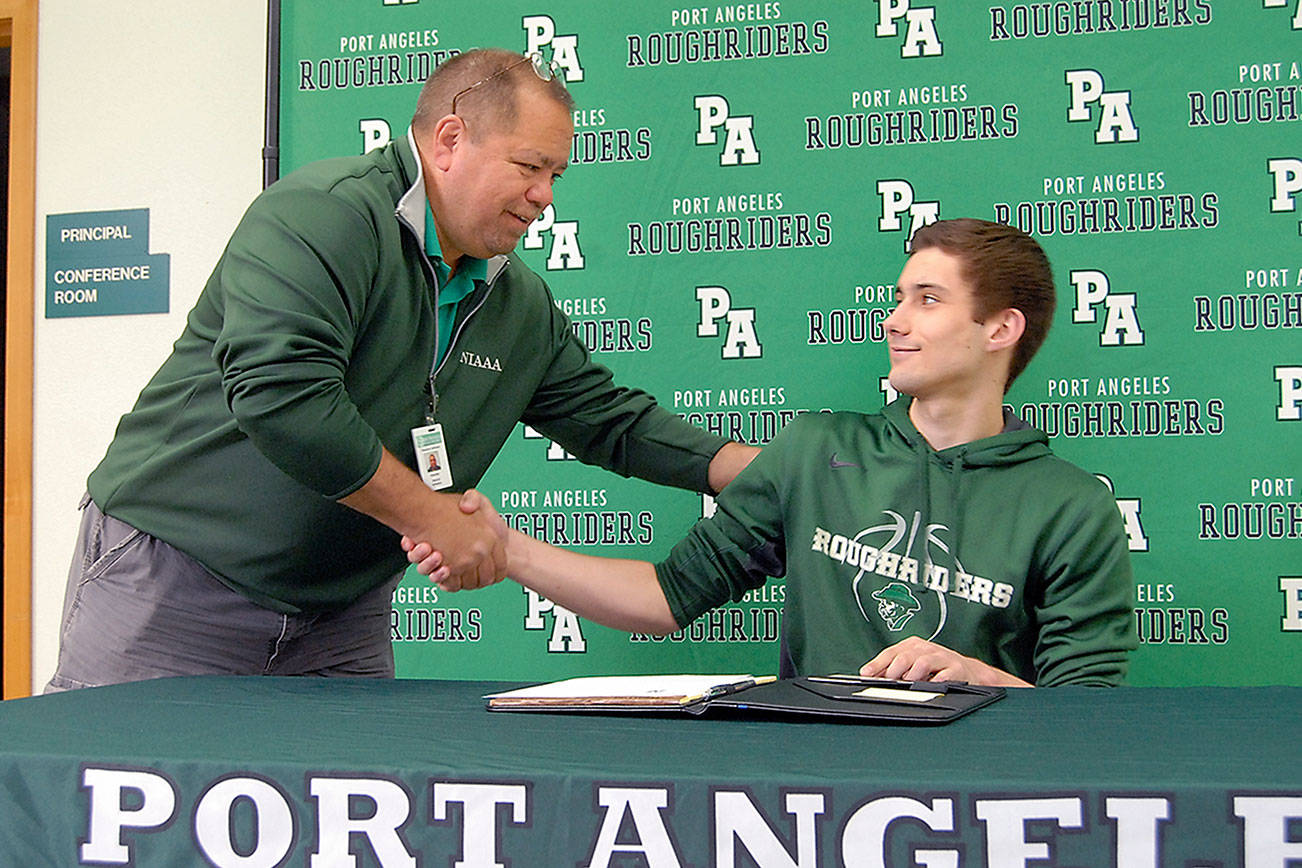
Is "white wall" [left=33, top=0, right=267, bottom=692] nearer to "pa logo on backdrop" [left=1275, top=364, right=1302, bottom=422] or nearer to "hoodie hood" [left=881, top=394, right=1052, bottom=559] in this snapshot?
"hoodie hood" [left=881, top=394, right=1052, bottom=559]

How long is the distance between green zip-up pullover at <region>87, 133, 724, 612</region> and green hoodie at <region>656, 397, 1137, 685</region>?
17.5 inches

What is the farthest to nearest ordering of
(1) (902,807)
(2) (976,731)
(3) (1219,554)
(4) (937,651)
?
(3) (1219,554)
(4) (937,651)
(2) (976,731)
(1) (902,807)

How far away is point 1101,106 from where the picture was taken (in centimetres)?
202

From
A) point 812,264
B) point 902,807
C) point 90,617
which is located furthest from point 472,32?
point 902,807

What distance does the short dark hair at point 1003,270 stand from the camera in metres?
1.73

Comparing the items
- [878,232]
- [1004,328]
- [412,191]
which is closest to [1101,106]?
[878,232]

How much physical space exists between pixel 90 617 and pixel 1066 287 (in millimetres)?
1706

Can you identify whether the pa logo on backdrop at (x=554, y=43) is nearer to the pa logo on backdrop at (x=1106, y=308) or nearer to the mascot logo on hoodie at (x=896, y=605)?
the pa logo on backdrop at (x=1106, y=308)

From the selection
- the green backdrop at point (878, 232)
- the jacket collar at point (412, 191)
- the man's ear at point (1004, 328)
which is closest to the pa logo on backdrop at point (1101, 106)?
the green backdrop at point (878, 232)

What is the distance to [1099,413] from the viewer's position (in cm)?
203

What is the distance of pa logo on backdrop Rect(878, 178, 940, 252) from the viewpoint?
2.09 m

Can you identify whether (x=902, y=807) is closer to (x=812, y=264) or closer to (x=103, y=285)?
(x=812, y=264)

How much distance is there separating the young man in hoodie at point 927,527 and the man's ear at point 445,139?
1.64ft

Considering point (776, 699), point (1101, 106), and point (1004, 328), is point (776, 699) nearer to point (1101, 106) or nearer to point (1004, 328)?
point (1004, 328)
